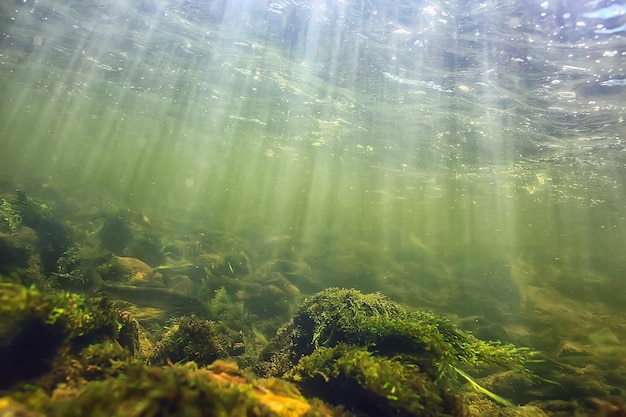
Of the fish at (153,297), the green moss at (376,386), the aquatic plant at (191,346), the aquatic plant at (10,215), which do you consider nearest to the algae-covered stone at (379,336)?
the green moss at (376,386)

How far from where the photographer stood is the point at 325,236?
26.2m

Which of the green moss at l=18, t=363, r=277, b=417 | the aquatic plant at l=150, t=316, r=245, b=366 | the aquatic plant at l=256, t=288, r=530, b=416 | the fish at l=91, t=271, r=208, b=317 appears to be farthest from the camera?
the fish at l=91, t=271, r=208, b=317

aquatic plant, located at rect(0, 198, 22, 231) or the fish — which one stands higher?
aquatic plant, located at rect(0, 198, 22, 231)

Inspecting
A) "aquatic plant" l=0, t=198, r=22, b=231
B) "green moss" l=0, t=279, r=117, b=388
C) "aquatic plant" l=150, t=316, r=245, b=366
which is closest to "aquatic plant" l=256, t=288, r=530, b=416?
"aquatic plant" l=150, t=316, r=245, b=366

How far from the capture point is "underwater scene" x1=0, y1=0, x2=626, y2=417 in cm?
305

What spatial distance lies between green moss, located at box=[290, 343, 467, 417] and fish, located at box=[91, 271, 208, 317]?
268 inches

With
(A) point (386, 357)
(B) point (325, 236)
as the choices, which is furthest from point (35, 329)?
(B) point (325, 236)

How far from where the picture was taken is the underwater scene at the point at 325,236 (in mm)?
3047

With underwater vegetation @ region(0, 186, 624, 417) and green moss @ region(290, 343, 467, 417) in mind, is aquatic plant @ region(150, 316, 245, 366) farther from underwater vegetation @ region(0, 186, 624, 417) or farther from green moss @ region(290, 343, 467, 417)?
green moss @ region(290, 343, 467, 417)

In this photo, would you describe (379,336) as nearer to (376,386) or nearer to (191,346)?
(376,386)

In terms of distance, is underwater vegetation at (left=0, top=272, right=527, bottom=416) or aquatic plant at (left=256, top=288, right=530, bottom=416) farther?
aquatic plant at (left=256, top=288, right=530, bottom=416)

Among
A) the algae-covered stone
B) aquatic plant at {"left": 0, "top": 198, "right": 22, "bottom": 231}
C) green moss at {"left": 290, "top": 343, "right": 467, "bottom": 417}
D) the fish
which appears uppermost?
aquatic plant at {"left": 0, "top": 198, "right": 22, "bottom": 231}

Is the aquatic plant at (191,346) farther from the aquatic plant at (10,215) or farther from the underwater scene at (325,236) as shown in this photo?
the aquatic plant at (10,215)

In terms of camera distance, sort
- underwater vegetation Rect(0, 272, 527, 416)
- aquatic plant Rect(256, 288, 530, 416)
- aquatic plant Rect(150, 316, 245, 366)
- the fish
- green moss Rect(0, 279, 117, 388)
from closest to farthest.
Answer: underwater vegetation Rect(0, 272, 527, 416) < green moss Rect(0, 279, 117, 388) < aquatic plant Rect(256, 288, 530, 416) < aquatic plant Rect(150, 316, 245, 366) < the fish
